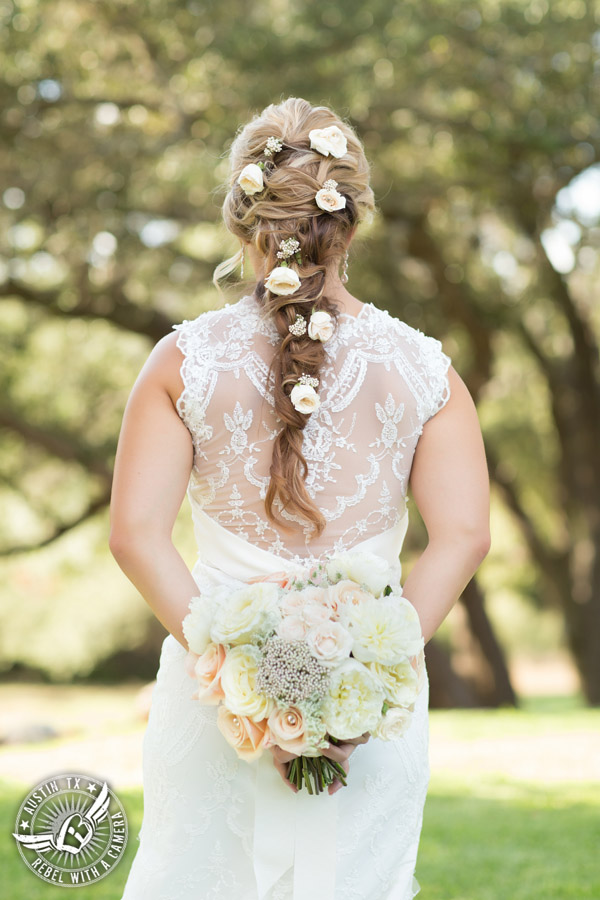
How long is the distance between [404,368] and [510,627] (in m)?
24.4

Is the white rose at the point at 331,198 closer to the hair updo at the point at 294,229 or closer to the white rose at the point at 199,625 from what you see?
the hair updo at the point at 294,229

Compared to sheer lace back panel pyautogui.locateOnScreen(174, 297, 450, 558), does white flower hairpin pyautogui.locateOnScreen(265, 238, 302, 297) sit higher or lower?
higher

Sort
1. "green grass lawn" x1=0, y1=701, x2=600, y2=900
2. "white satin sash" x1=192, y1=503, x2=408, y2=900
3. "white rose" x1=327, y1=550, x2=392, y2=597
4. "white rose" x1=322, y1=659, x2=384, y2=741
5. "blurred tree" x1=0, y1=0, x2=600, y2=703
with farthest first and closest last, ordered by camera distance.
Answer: "blurred tree" x1=0, y1=0, x2=600, y2=703
"green grass lawn" x1=0, y1=701, x2=600, y2=900
"white satin sash" x1=192, y1=503, x2=408, y2=900
"white rose" x1=327, y1=550, x2=392, y2=597
"white rose" x1=322, y1=659, x2=384, y2=741

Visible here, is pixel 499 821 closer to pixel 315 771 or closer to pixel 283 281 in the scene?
pixel 315 771

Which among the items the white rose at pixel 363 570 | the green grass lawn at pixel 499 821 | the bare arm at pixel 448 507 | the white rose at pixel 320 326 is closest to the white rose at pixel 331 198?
the white rose at pixel 320 326

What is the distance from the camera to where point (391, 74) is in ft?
28.4

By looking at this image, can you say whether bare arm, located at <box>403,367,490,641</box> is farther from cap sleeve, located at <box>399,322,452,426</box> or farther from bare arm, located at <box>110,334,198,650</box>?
bare arm, located at <box>110,334,198,650</box>

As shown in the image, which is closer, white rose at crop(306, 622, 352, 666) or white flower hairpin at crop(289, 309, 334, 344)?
white rose at crop(306, 622, 352, 666)

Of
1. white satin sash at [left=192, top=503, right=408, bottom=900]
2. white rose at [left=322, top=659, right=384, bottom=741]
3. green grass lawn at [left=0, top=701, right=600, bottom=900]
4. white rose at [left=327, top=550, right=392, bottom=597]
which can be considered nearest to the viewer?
white rose at [left=322, top=659, right=384, bottom=741]

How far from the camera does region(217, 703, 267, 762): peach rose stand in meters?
1.92

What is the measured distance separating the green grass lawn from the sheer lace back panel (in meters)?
2.80

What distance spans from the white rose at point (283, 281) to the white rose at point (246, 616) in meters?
0.63

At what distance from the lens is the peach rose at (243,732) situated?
75.5 inches

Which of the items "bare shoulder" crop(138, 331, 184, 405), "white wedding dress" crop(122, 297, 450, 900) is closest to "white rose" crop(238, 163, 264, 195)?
"white wedding dress" crop(122, 297, 450, 900)
